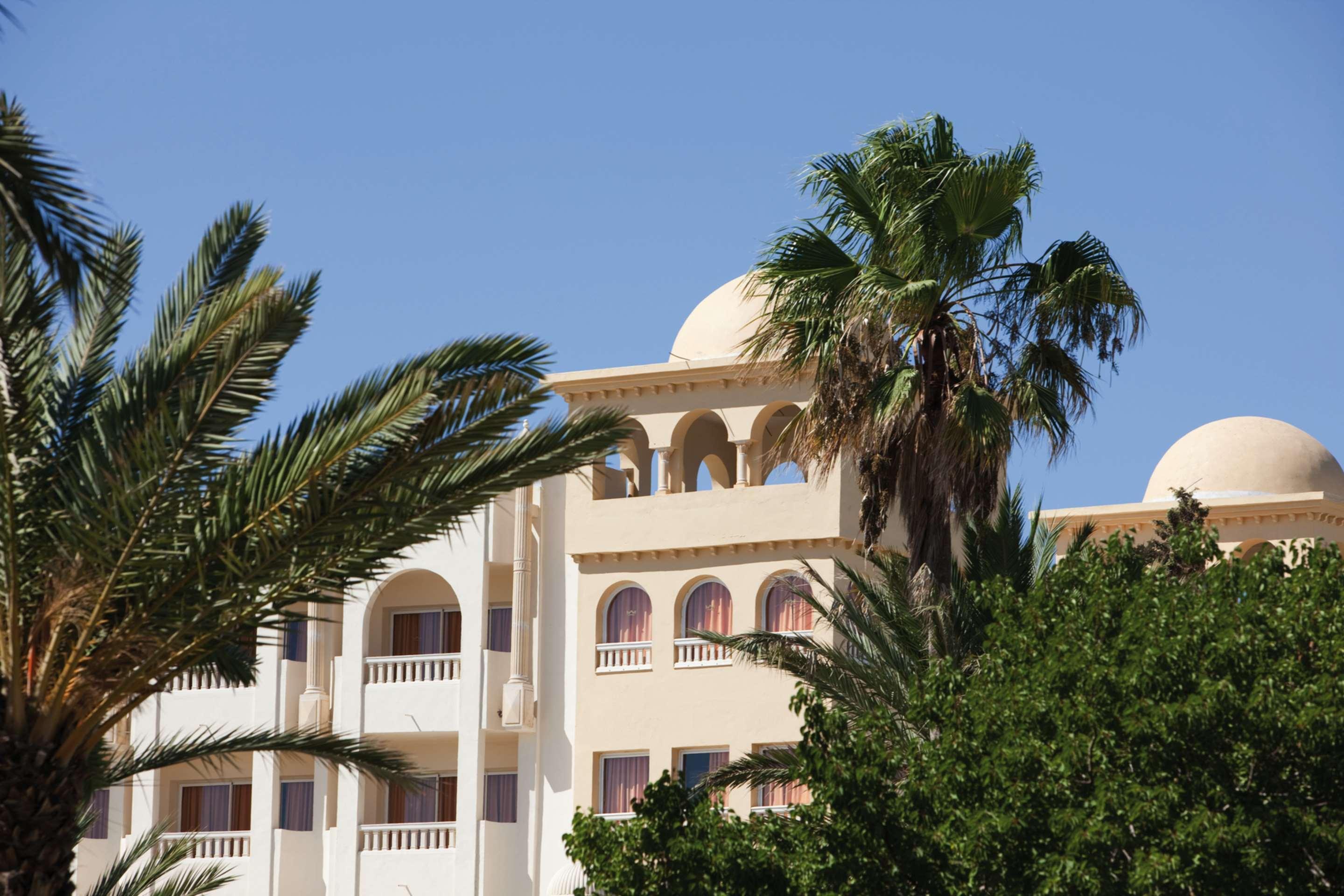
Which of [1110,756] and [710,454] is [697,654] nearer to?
[710,454]

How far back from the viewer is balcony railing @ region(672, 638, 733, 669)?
32812 millimetres

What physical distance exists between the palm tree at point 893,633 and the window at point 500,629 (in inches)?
478

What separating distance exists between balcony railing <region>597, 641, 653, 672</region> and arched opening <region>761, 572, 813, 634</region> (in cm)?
206

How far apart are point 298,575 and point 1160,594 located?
877 cm

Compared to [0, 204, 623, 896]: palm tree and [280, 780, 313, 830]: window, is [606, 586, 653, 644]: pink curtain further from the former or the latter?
[0, 204, 623, 896]: palm tree

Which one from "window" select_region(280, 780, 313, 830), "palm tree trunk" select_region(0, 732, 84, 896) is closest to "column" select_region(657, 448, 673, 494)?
"window" select_region(280, 780, 313, 830)

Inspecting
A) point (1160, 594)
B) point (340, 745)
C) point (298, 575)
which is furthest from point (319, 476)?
point (1160, 594)

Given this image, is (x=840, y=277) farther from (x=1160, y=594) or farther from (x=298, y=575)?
(x=298, y=575)

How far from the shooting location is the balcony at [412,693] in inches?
1353

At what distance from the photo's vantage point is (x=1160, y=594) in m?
18.9

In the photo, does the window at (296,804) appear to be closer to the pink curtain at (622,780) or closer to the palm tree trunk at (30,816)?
the pink curtain at (622,780)

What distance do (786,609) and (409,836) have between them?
7812 millimetres

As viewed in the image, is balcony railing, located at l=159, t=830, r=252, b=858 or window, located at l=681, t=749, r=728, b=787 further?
balcony railing, located at l=159, t=830, r=252, b=858

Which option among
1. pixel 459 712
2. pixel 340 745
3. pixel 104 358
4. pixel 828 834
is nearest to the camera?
pixel 104 358
